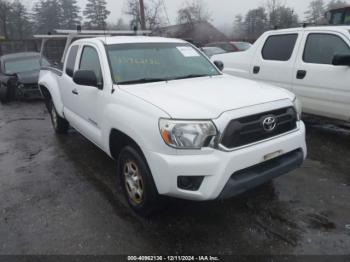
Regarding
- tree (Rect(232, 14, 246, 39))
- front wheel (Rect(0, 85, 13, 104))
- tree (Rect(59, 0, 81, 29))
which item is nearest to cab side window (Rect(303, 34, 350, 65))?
front wheel (Rect(0, 85, 13, 104))

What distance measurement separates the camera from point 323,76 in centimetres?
512

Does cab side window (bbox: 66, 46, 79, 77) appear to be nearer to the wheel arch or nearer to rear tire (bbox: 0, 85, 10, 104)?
the wheel arch

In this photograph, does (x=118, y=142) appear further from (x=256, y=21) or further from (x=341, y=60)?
(x=256, y=21)

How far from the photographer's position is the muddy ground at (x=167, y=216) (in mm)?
2916

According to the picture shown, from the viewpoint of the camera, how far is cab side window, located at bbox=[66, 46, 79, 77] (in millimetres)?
4883

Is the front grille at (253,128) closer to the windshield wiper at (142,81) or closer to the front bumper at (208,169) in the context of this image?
the front bumper at (208,169)

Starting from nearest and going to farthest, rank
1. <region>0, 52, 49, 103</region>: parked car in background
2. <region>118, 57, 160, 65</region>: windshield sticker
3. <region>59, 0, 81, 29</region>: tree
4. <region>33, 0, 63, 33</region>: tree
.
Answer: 1. <region>118, 57, 160, 65</region>: windshield sticker
2. <region>0, 52, 49, 103</region>: parked car in background
3. <region>33, 0, 63, 33</region>: tree
4. <region>59, 0, 81, 29</region>: tree

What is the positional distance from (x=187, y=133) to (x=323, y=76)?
340 cm

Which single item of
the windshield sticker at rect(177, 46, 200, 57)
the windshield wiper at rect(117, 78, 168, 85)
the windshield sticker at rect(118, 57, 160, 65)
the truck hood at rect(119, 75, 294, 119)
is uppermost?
the windshield sticker at rect(177, 46, 200, 57)

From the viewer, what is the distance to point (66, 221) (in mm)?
3357

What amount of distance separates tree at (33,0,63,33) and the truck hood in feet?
162

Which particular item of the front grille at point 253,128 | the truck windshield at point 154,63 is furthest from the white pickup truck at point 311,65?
the front grille at point 253,128

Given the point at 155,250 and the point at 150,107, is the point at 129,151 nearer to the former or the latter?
the point at 150,107

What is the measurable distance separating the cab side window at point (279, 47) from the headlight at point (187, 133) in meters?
3.66
